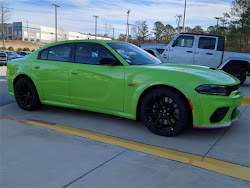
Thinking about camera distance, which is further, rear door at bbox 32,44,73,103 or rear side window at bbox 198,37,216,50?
rear side window at bbox 198,37,216,50

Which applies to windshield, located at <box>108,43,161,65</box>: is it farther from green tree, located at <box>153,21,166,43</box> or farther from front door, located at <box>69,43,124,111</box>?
green tree, located at <box>153,21,166,43</box>

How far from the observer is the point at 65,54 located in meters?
4.70

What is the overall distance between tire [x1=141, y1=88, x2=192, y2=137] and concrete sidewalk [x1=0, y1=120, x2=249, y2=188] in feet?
2.49

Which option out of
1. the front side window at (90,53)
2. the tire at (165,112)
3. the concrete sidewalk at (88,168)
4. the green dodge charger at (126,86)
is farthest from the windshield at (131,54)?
the concrete sidewalk at (88,168)

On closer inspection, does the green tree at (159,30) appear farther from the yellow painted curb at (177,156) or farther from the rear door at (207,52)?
the yellow painted curb at (177,156)

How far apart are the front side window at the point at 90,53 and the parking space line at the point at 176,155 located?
1.26 m

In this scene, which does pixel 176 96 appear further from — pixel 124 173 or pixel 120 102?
pixel 124 173

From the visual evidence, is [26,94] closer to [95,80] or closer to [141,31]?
[95,80]

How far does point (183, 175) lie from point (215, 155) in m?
0.76

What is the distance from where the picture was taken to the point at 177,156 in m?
3.04

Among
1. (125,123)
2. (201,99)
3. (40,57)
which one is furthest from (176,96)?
(40,57)

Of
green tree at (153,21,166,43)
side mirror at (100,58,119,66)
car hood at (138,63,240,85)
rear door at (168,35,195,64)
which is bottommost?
car hood at (138,63,240,85)

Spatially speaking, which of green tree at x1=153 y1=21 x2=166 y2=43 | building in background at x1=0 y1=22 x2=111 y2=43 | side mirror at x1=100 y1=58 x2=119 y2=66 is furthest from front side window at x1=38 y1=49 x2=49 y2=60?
building in background at x1=0 y1=22 x2=111 y2=43

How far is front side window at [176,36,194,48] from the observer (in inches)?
379
